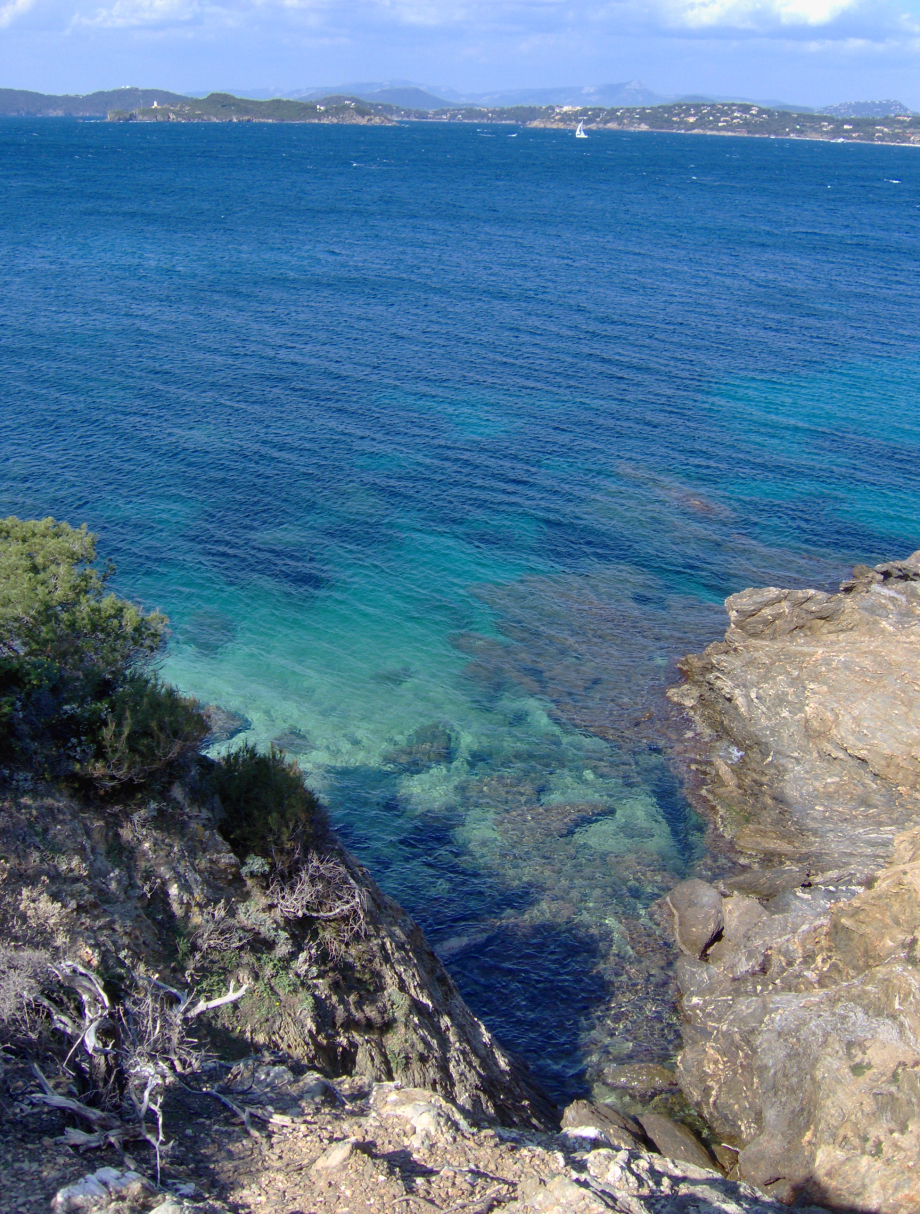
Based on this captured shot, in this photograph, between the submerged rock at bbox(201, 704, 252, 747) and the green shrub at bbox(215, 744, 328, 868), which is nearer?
the green shrub at bbox(215, 744, 328, 868)

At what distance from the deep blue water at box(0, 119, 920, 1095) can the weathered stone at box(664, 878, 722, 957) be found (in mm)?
867

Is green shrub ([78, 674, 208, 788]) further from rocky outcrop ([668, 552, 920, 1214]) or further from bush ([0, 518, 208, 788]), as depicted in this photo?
rocky outcrop ([668, 552, 920, 1214])

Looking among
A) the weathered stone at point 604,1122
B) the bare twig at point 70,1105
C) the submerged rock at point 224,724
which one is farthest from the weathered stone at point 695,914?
the bare twig at point 70,1105

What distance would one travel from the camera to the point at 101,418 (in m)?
68.8

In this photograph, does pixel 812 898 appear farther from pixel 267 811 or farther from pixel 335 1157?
pixel 335 1157

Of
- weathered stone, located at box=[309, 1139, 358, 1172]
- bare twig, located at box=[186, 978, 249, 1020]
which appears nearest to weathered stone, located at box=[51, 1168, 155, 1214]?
weathered stone, located at box=[309, 1139, 358, 1172]

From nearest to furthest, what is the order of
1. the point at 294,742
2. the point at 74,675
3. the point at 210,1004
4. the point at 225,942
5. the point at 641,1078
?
1. the point at 210,1004
2. the point at 225,942
3. the point at 74,675
4. the point at 641,1078
5. the point at 294,742

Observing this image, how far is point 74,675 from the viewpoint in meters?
23.5

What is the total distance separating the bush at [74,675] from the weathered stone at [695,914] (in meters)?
18.3

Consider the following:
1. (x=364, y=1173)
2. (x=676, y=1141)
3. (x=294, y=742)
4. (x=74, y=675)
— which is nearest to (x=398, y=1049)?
(x=364, y=1173)

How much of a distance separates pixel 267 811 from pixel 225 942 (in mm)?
3857

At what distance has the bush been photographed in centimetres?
2111

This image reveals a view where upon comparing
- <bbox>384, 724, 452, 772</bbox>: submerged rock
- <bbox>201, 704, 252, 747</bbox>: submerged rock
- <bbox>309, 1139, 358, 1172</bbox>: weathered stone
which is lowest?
<bbox>384, 724, 452, 772</bbox>: submerged rock

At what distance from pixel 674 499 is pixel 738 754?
26898 mm
